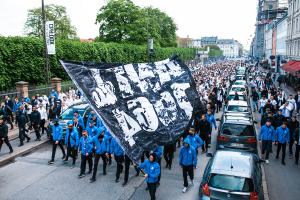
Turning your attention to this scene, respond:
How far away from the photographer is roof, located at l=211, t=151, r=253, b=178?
821 cm

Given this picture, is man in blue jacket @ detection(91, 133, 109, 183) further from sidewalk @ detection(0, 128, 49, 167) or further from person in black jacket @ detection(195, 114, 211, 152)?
person in black jacket @ detection(195, 114, 211, 152)

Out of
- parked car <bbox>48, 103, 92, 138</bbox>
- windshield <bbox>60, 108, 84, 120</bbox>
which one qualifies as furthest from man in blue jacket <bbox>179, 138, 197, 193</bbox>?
windshield <bbox>60, 108, 84, 120</bbox>

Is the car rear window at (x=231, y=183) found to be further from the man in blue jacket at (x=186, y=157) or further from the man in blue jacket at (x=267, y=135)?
the man in blue jacket at (x=267, y=135)

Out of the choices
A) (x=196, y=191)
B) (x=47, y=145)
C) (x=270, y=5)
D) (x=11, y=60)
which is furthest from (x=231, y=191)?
(x=270, y=5)

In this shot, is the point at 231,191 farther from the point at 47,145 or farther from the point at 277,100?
the point at 277,100

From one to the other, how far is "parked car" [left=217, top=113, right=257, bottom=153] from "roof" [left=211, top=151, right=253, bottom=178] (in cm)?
360

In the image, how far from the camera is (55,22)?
7056 centimetres

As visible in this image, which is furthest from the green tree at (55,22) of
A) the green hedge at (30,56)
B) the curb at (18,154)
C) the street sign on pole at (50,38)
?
the curb at (18,154)

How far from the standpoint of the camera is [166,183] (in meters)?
11.2

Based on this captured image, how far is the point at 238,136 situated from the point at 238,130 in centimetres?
22

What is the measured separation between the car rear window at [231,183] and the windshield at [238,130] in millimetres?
5097

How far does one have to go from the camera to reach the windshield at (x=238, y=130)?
13039 millimetres

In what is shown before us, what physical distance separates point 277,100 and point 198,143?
11454 millimetres

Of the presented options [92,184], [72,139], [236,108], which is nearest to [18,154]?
[72,139]
